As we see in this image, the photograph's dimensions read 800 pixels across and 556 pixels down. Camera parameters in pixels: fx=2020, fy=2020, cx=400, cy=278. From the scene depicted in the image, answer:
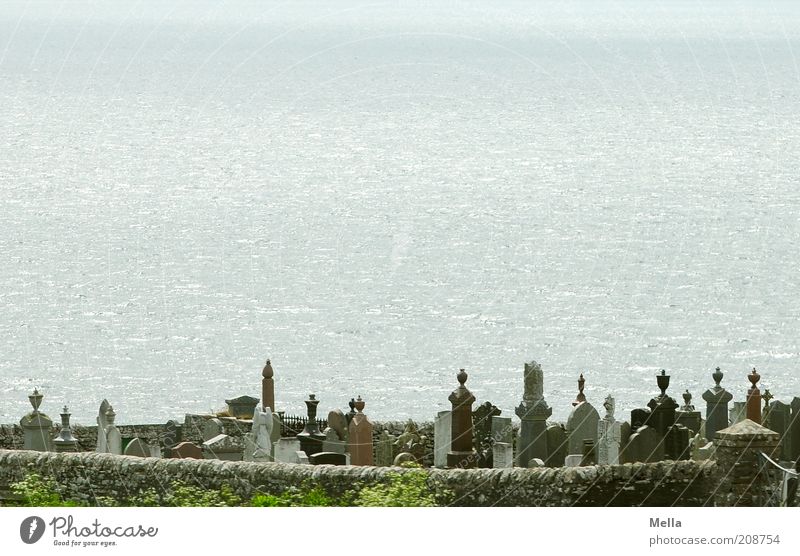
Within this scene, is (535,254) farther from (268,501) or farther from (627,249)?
(268,501)

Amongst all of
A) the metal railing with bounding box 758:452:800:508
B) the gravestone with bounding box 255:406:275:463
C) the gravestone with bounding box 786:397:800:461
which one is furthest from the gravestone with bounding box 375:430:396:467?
the metal railing with bounding box 758:452:800:508

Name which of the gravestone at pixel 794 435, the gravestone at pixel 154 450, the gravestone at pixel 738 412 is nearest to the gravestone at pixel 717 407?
the gravestone at pixel 738 412

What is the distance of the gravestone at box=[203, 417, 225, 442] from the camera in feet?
109

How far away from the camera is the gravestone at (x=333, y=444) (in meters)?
32.4

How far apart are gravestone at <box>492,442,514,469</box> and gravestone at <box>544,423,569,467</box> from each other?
640mm

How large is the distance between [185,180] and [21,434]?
341ft

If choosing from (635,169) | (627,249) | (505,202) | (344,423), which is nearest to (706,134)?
(635,169)

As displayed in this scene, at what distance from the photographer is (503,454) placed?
32.1m

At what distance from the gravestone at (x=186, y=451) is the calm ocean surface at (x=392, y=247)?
36077 mm

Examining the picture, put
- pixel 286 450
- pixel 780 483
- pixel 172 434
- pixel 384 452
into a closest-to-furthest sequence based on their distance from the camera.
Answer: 1. pixel 780 483
2. pixel 286 450
3. pixel 384 452
4. pixel 172 434

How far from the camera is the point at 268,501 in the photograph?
92.1ft

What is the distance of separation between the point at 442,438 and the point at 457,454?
549 mm

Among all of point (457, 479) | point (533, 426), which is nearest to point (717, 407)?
point (533, 426)

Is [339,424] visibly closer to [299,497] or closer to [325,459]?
[325,459]
